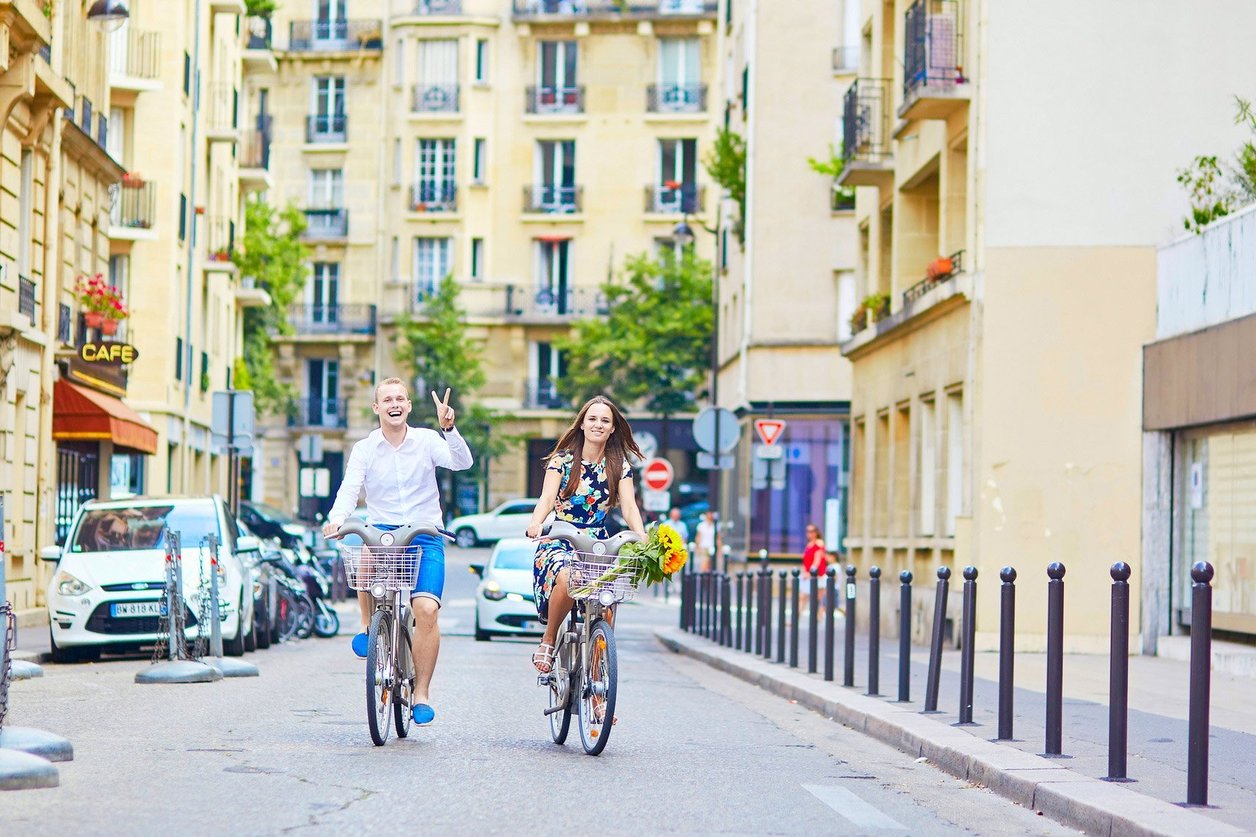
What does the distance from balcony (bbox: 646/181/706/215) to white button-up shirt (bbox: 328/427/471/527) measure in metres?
60.8

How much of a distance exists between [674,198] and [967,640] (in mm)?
60327

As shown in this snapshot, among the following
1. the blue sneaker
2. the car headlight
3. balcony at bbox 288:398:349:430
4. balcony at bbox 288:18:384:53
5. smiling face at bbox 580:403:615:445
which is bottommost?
the blue sneaker

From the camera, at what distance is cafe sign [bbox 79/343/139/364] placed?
31125mm

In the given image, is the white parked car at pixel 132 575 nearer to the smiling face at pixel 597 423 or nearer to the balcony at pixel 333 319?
the smiling face at pixel 597 423

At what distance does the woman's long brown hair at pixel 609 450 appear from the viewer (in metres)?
11.2

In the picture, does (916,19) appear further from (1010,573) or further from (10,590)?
(1010,573)

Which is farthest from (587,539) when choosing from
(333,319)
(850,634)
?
(333,319)

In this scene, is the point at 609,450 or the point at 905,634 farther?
the point at 905,634

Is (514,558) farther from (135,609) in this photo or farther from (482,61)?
(482,61)

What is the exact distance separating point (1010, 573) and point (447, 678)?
6.62m

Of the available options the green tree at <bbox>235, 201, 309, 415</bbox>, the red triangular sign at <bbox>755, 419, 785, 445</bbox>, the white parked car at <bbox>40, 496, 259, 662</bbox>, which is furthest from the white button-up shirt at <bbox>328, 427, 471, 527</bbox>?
the green tree at <bbox>235, 201, 309, 415</bbox>

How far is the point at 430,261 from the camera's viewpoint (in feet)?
243

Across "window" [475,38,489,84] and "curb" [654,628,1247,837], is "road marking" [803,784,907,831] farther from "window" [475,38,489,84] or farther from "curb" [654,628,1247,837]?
"window" [475,38,489,84]

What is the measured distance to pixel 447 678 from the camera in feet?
57.3
